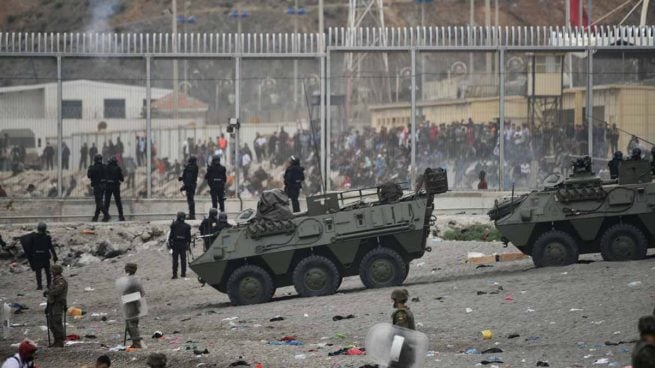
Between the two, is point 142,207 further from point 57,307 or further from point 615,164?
point 57,307

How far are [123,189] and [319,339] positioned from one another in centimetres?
1293

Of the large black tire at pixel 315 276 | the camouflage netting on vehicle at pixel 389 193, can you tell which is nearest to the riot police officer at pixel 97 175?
the large black tire at pixel 315 276

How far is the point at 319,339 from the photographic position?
1894 cm

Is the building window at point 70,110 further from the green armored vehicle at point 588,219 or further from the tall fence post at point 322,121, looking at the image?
the green armored vehicle at point 588,219

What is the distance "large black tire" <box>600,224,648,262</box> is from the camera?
2406 centimetres

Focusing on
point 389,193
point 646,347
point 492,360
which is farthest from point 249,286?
point 646,347

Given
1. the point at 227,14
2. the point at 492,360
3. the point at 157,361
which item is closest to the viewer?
the point at 157,361

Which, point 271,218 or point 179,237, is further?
point 179,237

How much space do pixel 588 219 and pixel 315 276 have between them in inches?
186

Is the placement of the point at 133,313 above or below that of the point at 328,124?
below

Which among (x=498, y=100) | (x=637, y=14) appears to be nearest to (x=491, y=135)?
(x=498, y=100)

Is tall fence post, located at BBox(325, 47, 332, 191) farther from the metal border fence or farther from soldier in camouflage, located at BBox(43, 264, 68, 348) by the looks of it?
soldier in camouflage, located at BBox(43, 264, 68, 348)

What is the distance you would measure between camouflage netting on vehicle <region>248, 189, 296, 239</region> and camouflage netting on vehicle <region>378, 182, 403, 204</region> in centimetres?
151

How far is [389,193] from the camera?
920 inches
